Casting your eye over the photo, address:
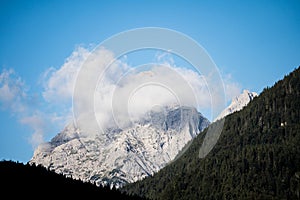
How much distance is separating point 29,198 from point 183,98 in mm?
55723

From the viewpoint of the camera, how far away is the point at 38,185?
497 feet

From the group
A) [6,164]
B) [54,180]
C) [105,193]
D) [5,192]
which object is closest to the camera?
[5,192]

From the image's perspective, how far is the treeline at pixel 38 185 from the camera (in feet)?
446

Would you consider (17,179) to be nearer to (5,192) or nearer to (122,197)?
(5,192)

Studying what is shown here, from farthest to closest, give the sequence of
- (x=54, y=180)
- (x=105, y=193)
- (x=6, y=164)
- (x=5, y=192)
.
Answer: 1. (x=105, y=193)
2. (x=54, y=180)
3. (x=6, y=164)
4. (x=5, y=192)

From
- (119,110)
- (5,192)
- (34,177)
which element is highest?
(119,110)

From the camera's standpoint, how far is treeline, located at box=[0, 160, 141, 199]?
136000mm

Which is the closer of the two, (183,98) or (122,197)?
(183,98)

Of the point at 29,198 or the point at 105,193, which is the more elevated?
the point at 105,193

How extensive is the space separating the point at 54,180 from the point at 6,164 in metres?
20.4

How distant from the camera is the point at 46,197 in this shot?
146625 millimetres

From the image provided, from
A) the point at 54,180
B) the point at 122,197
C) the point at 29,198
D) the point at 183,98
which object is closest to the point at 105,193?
the point at 122,197

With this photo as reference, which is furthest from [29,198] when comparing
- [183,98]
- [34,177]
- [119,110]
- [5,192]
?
[183,98]

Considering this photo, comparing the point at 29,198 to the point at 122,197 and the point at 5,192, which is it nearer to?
the point at 5,192
